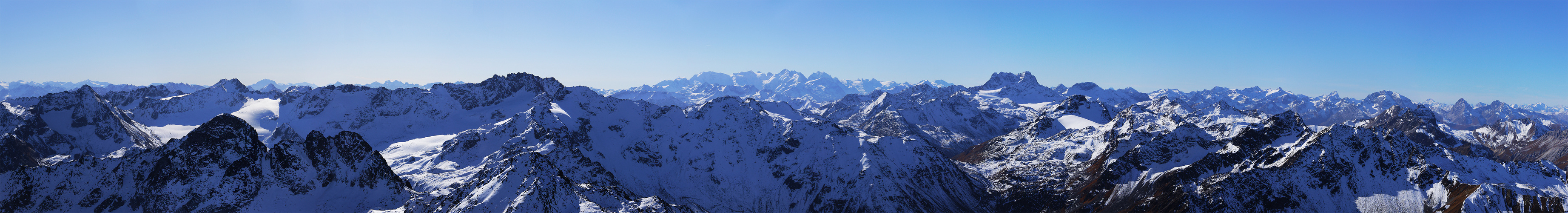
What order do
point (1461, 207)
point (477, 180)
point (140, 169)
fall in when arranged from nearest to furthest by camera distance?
point (140, 169)
point (477, 180)
point (1461, 207)

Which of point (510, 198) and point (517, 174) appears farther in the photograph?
point (517, 174)

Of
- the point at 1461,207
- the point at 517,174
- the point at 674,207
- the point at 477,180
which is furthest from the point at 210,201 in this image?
the point at 1461,207

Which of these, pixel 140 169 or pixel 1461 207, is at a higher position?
pixel 140 169

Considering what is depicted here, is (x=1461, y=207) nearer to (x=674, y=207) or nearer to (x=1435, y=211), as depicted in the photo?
(x=1435, y=211)

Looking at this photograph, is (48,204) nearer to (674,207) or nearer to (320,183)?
(320,183)

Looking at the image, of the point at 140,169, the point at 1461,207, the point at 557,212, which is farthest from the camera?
the point at 1461,207

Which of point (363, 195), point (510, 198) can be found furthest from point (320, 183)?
point (510, 198)
